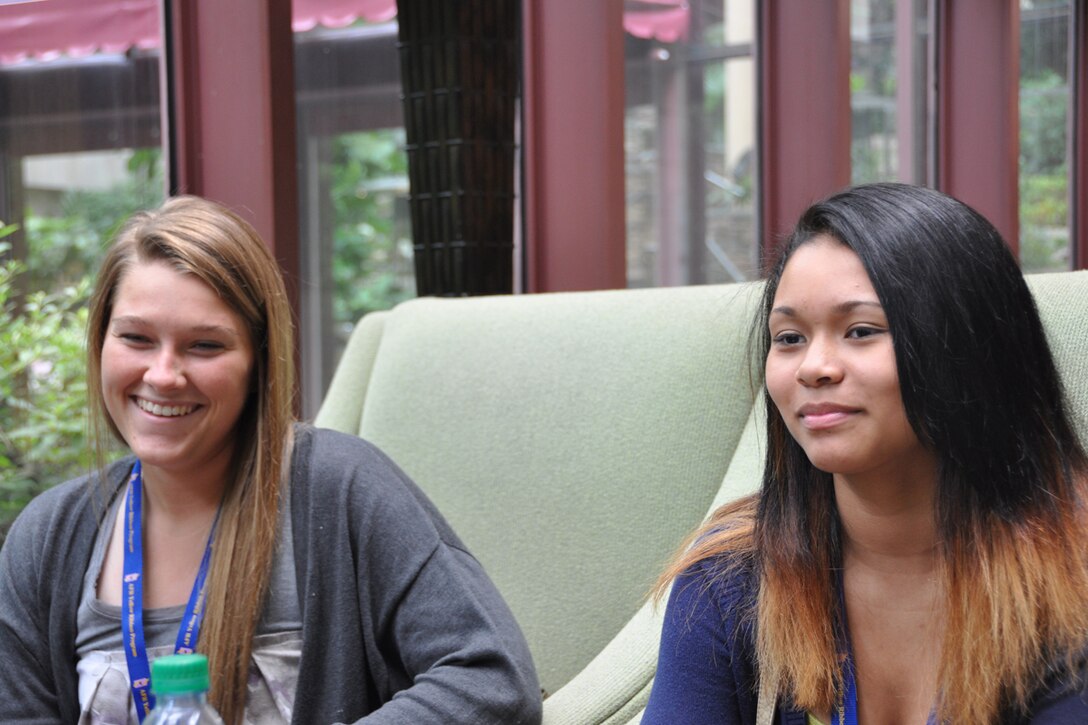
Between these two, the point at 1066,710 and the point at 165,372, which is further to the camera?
the point at 165,372

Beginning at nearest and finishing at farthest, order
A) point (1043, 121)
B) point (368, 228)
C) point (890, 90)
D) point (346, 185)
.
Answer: point (346, 185) → point (368, 228) → point (890, 90) → point (1043, 121)

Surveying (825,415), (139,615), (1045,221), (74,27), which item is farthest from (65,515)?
(1045,221)

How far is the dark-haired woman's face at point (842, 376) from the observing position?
3.76ft

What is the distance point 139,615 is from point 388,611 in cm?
28

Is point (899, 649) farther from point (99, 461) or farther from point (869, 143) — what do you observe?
point (869, 143)

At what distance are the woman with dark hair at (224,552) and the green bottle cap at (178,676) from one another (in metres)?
0.49

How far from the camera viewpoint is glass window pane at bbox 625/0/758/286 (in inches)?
157

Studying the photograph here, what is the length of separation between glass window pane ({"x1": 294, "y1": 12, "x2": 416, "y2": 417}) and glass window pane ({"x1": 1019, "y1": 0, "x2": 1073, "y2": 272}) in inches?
120

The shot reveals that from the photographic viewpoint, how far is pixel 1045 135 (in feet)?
19.4

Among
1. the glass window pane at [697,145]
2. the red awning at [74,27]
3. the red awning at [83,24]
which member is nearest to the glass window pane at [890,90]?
the glass window pane at [697,145]

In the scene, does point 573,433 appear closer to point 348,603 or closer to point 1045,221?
point 348,603

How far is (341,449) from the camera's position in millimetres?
1600

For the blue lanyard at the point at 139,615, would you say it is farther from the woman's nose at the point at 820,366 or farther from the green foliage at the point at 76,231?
the green foliage at the point at 76,231

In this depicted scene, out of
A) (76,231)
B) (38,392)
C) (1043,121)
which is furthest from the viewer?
(1043,121)
